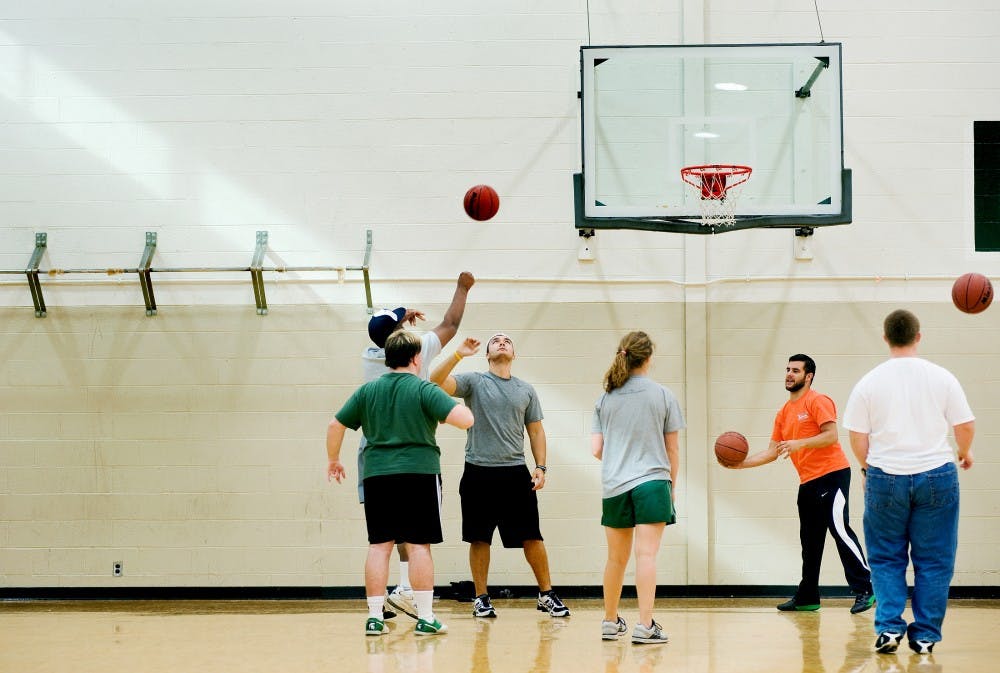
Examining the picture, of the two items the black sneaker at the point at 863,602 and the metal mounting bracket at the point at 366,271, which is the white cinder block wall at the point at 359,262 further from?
the black sneaker at the point at 863,602

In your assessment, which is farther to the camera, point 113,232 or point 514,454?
point 113,232

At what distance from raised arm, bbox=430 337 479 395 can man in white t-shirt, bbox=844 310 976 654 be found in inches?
80.8

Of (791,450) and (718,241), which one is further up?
(718,241)

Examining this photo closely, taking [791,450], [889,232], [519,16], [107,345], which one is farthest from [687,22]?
[107,345]

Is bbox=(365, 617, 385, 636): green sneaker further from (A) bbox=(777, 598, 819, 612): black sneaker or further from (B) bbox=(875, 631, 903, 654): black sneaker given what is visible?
(A) bbox=(777, 598, 819, 612): black sneaker

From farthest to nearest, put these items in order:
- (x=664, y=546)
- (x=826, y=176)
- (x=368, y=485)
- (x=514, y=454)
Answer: (x=664, y=546)
(x=826, y=176)
(x=514, y=454)
(x=368, y=485)

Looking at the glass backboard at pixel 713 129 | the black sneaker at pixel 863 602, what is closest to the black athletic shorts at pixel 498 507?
the glass backboard at pixel 713 129

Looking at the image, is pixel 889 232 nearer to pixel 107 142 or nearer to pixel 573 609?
pixel 573 609

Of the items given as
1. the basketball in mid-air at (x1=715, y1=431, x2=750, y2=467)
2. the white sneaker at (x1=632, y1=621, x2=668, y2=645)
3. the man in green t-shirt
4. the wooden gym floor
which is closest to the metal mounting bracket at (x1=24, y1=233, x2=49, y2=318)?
the wooden gym floor

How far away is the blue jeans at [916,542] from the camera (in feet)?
16.7

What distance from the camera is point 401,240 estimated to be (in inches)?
324

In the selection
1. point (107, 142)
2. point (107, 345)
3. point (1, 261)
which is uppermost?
point (107, 142)

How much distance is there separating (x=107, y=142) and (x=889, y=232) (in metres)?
5.99

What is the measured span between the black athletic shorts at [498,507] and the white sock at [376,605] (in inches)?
42.0
